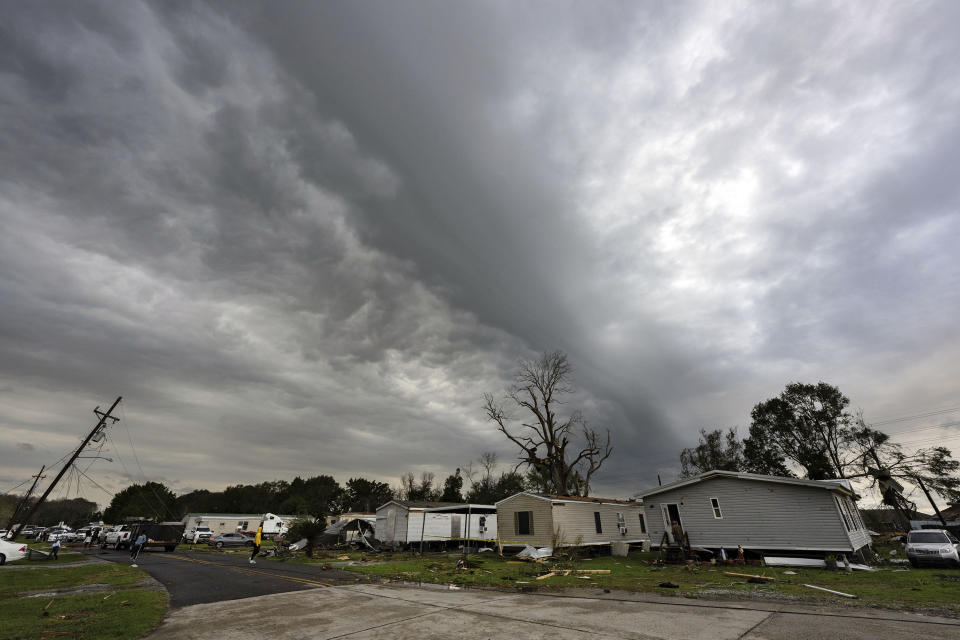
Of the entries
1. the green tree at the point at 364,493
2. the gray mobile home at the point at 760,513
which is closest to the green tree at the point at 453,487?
the green tree at the point at 364,493

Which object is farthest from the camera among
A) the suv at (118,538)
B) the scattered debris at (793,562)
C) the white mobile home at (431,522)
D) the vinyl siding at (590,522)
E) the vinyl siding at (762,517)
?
the suv at (118,538)

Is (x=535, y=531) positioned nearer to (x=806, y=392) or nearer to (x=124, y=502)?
(x=806, y=392)

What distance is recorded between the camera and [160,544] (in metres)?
34.0

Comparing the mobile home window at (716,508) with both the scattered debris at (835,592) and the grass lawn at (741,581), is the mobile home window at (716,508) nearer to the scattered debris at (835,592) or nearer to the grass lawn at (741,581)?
the grass lawn at (741,581)

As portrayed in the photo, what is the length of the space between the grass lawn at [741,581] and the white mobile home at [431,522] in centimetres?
1208

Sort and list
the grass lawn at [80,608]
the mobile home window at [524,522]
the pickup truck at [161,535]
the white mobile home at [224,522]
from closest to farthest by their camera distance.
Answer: the grass lawn at [80,608], the mobile home window at [524,522], the pickup truck at [161,535], the white mobile home at [224,522]

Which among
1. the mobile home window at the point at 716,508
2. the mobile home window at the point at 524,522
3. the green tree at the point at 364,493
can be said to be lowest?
the mobile home window at the point at 524,522

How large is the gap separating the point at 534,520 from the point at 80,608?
77.3 feet

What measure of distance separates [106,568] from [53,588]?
7890 mm

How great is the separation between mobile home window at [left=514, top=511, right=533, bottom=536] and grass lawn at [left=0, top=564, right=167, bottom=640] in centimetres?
2110

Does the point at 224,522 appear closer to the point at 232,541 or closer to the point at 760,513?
the point at 232,541

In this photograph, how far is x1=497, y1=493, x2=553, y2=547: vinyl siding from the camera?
→ 27250 millimetres

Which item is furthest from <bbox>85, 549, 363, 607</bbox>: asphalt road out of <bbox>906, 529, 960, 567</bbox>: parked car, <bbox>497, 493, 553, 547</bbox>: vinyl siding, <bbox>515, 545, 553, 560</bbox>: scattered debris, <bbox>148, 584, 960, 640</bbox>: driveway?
<bbox>906, 529, 960, 567</bbox>: parked car

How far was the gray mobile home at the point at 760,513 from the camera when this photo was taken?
20.0m
